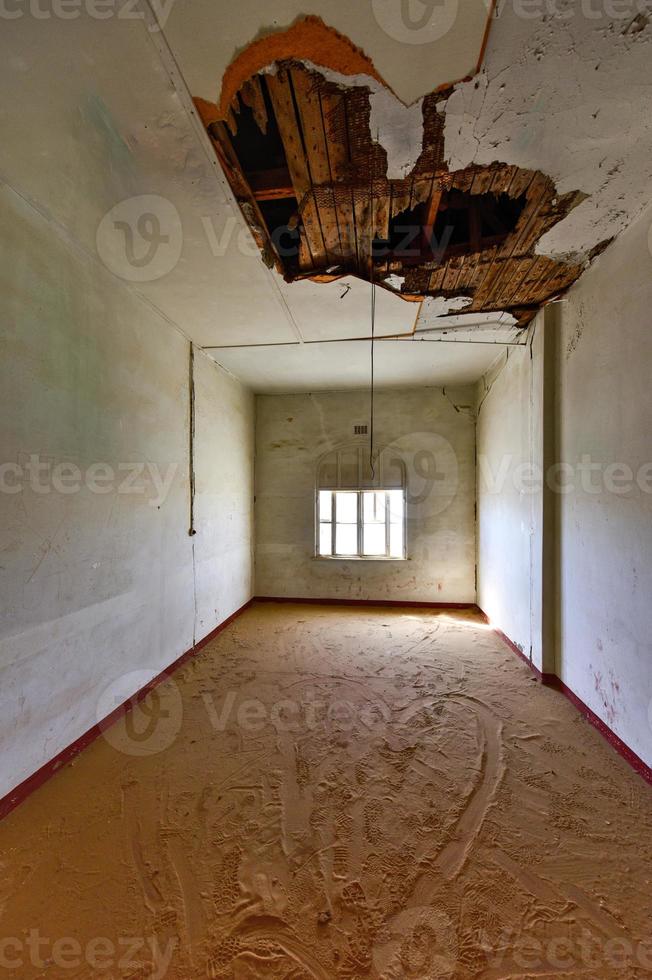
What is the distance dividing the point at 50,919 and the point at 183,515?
2483mm

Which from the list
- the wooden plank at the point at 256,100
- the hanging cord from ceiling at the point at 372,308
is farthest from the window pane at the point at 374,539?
the wooden plank at the point at 256,100

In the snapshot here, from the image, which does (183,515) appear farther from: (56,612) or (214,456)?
(56,612)

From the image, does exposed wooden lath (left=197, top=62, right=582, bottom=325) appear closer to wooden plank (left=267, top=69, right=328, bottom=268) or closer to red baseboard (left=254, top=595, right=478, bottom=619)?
wooden plank (left=267, top=69, right=328, bottom=268)

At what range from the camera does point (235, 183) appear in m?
1.81

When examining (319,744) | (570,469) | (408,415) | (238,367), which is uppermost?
(238,367)

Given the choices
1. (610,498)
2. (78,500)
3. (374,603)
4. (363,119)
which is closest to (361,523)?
(374,603)

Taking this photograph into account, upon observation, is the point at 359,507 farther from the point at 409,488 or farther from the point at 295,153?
the point at 295,153

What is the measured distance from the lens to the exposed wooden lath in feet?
4.90

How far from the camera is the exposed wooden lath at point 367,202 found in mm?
1492

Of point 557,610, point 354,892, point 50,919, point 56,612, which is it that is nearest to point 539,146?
point 557,610

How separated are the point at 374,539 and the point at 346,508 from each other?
1.90ft

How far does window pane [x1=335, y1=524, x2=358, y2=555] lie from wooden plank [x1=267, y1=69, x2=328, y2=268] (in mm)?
3653

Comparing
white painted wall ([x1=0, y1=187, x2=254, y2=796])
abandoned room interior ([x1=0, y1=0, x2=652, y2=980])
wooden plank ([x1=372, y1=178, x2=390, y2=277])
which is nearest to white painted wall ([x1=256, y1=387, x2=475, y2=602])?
abandoned room interior ([x1=0, y1=0, x2=652, y2=980])

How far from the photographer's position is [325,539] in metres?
5.39
